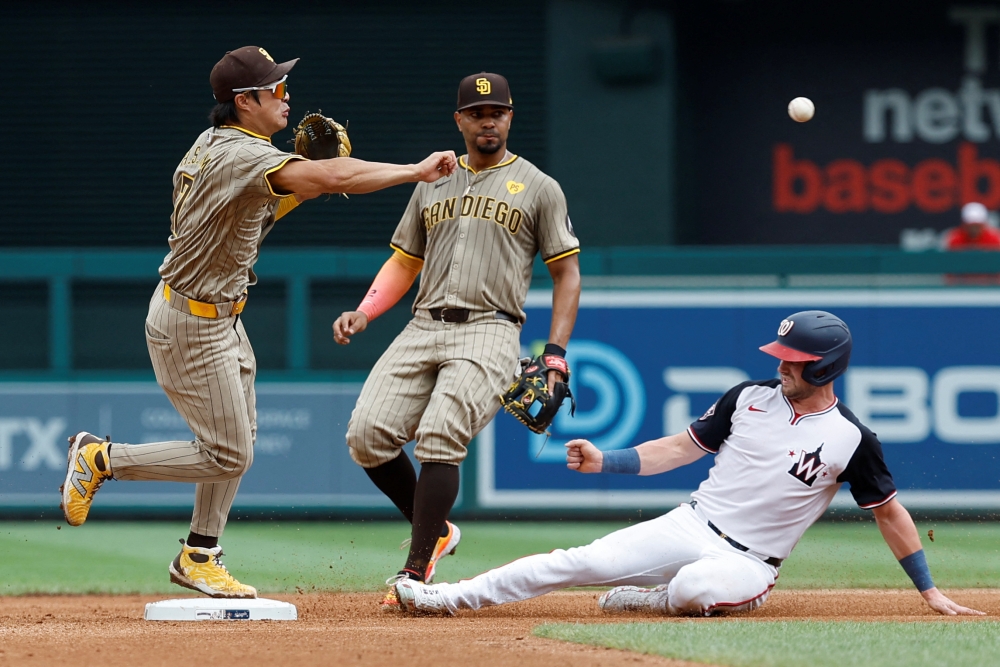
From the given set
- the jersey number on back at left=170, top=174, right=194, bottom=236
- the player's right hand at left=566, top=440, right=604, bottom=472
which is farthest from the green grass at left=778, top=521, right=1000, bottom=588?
the jersey number on back at left=170, top=174, right=194, bottom=236

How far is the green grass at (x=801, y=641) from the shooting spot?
3391 mm

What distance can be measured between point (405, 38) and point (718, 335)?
15.4 ft

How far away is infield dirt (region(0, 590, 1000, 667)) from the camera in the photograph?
11.6 feet

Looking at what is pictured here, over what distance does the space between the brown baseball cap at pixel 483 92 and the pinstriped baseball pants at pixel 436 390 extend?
73 cm

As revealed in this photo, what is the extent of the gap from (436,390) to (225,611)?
99cm

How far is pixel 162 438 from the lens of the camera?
830cm

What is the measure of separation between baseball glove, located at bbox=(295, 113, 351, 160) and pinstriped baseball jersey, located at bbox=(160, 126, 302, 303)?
14.1 inches

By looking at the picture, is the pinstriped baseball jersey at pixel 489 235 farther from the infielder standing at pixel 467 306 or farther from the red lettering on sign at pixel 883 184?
the red lettering on sign at pixel 883 184

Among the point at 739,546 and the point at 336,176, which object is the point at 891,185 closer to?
the point at 739,546

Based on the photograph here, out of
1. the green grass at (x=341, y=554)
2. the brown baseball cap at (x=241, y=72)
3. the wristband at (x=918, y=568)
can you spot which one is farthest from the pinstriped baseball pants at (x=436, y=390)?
the wristband at (x=918, y=568)

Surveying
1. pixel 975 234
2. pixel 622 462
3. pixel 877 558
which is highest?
pixel 975 234

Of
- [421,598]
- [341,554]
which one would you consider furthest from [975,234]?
[421,598]

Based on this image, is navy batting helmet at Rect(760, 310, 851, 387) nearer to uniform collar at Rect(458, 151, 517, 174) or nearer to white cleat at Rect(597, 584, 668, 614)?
white cleat at Rect(597, 584, 668, 614)

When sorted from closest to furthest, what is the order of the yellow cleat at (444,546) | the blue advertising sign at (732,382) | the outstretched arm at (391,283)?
the yellow cleat at (444,546), the outstretched arm at (391,283), the blue advertising sign at (732,382)
